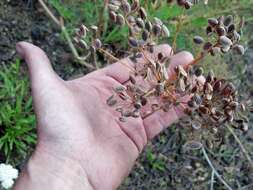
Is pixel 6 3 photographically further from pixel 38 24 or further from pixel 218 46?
pixel 218 46

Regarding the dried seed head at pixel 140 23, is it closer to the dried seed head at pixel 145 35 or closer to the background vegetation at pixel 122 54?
the dried seed head at pixel 145 35

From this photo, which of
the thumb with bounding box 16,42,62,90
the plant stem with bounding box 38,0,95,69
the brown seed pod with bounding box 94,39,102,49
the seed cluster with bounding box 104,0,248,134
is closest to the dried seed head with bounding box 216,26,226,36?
the seed cluster with bounding box 104,0,248,134

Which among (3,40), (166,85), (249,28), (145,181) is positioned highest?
(166,85)

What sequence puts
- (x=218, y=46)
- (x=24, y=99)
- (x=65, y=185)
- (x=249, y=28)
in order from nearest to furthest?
1. (x=218, y=46)
2. (x=65, y=185)
3. (x=24, y=99)
4. (x=249, y=28)

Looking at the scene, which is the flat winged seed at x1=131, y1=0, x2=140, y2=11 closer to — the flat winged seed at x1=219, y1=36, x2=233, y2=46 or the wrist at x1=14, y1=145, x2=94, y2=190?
the flat winged seed at x1=219, y1=36, x2=233, y2=46

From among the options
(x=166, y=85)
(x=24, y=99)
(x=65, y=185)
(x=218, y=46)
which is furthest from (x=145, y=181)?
(x=218, y=46)

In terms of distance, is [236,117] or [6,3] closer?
[236,117]

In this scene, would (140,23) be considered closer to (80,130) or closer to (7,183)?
(80,130)

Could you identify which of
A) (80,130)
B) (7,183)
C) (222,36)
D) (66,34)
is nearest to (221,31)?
(222,36)
